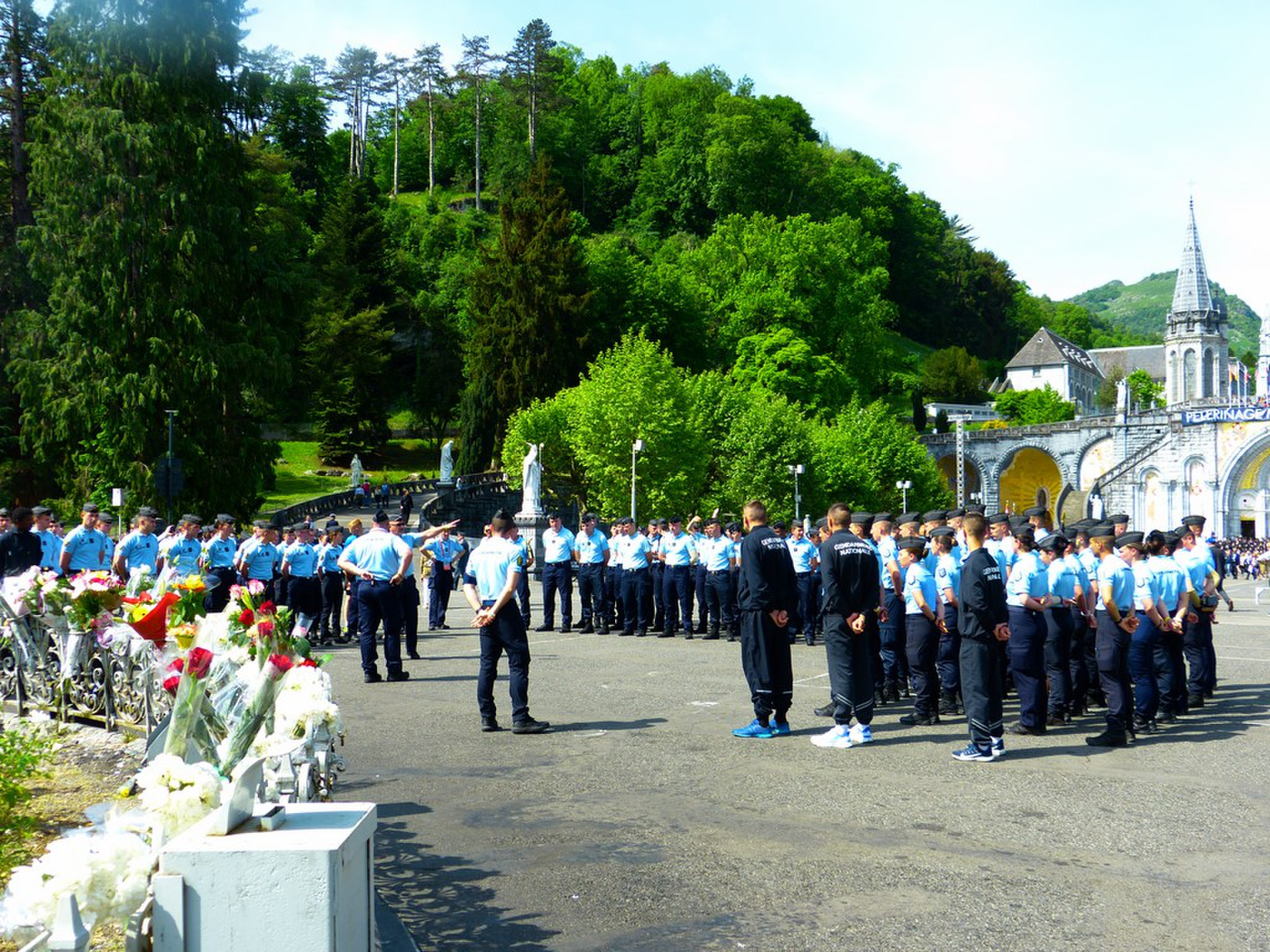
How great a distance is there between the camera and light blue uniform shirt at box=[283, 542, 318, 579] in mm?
18578

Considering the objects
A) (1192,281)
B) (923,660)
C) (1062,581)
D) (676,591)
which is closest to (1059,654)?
(1062,581)

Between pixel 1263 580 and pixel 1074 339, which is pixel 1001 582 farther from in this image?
pixel 1074 339

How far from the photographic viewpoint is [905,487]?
59938 millimetres

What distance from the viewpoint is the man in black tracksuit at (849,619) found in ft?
32.5

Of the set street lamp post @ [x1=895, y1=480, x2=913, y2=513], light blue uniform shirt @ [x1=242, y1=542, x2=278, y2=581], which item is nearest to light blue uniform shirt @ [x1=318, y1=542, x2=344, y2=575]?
light blue uniform shirt @ [x1=242, y1=542, x2=278, y2=581]

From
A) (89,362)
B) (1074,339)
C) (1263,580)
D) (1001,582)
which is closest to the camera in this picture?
(1001,582)

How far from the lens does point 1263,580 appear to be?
151ft

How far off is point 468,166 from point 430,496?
174 feet

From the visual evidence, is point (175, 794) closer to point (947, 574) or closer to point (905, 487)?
point (947, 574)

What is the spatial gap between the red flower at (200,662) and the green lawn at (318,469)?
45.7 m

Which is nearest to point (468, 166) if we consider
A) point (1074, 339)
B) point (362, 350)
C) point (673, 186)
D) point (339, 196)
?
point (673, 186)

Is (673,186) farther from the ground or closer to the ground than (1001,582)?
farther from the ground

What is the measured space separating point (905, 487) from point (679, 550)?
4165 centimetres

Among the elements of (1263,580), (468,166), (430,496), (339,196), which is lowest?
(1263,580)
